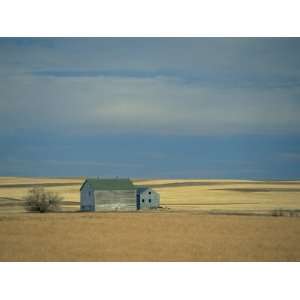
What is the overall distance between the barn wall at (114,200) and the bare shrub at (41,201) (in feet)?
3.52

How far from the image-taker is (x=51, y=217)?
47.4ft

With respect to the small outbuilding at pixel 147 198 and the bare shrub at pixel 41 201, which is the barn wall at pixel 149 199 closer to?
the small outbuilding at pixel 147 198

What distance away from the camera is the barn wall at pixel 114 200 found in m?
15.4

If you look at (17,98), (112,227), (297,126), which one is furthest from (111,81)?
(297,126)

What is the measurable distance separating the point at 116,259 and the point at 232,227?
2.75 m

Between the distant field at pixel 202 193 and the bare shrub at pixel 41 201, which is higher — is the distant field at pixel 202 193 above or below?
below

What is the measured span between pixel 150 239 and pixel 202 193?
8.72 ft

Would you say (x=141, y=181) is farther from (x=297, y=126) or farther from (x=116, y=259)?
(x=297, y=126)

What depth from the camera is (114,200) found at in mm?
15867

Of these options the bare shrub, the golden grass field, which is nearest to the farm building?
the golden grass field

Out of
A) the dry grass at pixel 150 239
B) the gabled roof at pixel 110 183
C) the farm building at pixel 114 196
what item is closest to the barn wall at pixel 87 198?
the farm building at pixel 114 196

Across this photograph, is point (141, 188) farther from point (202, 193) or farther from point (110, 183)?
point (202, 193)

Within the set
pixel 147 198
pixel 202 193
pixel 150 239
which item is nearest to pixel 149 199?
pixel 147 198
